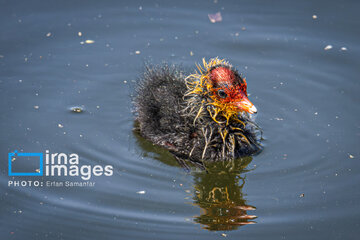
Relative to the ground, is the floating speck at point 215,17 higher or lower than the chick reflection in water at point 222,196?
higher

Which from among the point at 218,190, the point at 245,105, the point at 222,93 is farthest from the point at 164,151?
the point at 245,105

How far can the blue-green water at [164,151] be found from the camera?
5.35m

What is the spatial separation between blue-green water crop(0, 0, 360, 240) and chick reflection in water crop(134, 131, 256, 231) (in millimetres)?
14

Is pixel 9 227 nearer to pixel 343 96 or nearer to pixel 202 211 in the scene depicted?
pixel 202 211

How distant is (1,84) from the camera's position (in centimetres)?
703

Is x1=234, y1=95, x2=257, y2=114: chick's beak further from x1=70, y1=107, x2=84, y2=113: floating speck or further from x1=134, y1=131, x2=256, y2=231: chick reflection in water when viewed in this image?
x1=70, y1=107, x2=84, y2=113: floating speck

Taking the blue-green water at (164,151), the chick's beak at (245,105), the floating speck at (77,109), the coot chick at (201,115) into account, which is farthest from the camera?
the floating speck at (77,109)

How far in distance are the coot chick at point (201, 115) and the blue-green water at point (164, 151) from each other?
0.57 ft

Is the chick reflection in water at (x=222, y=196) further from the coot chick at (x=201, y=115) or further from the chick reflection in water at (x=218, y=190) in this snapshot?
the coot chick at (x=201, y=115)

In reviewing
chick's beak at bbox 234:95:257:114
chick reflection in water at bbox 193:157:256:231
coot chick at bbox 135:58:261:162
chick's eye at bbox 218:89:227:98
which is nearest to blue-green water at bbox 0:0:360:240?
chick reflection in water at bbox 193:157:256:231

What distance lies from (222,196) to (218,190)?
10 centimetres

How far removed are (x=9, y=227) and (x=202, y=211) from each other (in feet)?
5.60

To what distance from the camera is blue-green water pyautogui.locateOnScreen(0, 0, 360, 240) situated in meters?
5.35

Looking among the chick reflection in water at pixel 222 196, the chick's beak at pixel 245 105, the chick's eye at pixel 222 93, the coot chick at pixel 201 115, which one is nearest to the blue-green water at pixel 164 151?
the chick reflection in water at pixel 222 196
